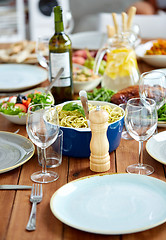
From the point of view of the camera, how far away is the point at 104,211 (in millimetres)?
907

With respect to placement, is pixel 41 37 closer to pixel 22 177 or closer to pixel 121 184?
pixel 22 177

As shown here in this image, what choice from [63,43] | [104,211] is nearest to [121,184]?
A: [104,211]

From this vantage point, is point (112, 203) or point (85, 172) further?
point (85, 172)

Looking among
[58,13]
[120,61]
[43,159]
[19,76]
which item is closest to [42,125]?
[43,159]

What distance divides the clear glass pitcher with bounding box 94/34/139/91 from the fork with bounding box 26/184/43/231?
813 millimetres

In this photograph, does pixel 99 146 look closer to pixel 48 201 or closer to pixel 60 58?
pixel 48 201

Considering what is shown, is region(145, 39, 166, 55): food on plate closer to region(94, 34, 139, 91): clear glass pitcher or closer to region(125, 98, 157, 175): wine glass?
region(94, 34, 139, 91): clear glass pitcher

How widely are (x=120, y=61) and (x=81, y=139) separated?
2.07 ft

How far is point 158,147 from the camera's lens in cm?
123

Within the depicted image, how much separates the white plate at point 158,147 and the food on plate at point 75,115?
137mm

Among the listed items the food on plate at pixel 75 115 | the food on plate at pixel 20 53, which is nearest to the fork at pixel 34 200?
the food on plate at pixel 75 115

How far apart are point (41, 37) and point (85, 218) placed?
4.00 feet

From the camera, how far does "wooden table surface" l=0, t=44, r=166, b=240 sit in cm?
86

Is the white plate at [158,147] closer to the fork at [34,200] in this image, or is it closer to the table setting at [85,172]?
the table setting at [85,172]
